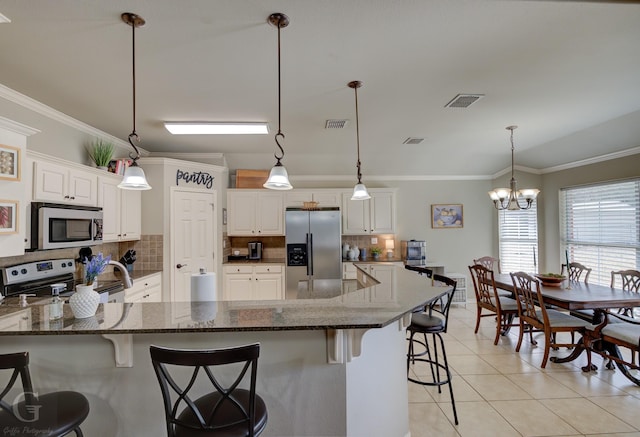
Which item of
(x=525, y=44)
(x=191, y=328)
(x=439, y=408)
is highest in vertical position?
(x=525, y=44)

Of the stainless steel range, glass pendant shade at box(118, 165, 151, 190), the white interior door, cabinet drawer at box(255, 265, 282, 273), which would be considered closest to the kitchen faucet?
the stainless steel range

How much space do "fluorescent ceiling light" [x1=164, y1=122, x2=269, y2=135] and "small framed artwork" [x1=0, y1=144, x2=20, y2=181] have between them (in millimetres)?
1490

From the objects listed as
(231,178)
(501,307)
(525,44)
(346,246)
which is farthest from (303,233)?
(525,44)

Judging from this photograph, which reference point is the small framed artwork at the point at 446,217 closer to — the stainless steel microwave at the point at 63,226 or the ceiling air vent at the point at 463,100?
the ceiling air vent at the point at 463,100

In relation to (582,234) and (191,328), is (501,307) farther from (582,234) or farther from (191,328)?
(191,328)

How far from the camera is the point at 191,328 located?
4.84 feet

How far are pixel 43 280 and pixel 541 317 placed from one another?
16.6 ft

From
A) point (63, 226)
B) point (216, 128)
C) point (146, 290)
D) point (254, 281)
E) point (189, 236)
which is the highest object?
point (216, 128)

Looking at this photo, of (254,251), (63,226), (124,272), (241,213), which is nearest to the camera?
(124,272)

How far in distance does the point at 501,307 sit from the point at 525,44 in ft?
10.4

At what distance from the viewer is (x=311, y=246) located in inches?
208

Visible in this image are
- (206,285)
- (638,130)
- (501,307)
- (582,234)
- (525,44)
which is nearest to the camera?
(206,285)

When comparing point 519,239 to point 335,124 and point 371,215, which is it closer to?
point 371,215

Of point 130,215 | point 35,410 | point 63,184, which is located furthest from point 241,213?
point 35,410
